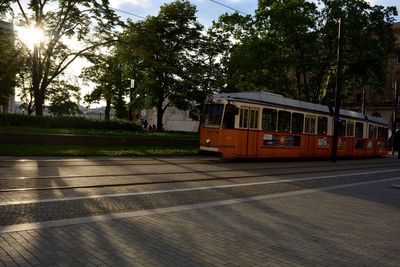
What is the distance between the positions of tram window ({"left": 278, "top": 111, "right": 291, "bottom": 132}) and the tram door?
193 centimetres

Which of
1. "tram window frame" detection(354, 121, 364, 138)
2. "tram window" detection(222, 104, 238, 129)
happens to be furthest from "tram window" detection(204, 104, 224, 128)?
"tram window frame" detection(354, 121, 364, 138)

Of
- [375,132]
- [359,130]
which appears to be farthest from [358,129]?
[375,132]

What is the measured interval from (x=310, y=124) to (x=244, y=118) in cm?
635

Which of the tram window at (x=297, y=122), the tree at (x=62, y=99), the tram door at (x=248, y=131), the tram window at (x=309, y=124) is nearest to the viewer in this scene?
the tram door at (x=248, y=131)

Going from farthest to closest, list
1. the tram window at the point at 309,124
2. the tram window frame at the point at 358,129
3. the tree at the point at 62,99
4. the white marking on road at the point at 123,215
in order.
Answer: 1. the tree at the point at 62,99
2. the tram window frame at the point at 358,129
3. the tram window at the point at 309,124
4. the white marking on road at the point at 123,215

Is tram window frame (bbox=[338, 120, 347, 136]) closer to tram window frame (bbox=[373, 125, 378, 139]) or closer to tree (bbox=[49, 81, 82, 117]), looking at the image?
tram window frame (bbox=[373, 125, 378, 139])

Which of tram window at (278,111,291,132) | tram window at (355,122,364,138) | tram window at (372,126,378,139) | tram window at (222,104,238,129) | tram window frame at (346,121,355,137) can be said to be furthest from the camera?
tram window at (372,126,378,139)

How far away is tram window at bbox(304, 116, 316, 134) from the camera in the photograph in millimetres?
24859

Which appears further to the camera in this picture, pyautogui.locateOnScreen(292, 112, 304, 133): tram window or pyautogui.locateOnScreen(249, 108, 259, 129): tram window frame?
pyautogui.locateOnScreen(292, 112, 304, 133): tram window

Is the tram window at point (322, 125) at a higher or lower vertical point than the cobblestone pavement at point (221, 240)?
higher

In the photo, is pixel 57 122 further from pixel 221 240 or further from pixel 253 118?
pixel 221 240

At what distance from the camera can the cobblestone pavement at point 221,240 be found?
5352 mm

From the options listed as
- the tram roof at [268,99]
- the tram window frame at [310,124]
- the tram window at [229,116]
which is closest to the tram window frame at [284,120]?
the tram roof at [268,99]

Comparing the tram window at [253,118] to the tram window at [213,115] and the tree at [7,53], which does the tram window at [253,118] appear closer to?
the tram window at [213,115]
